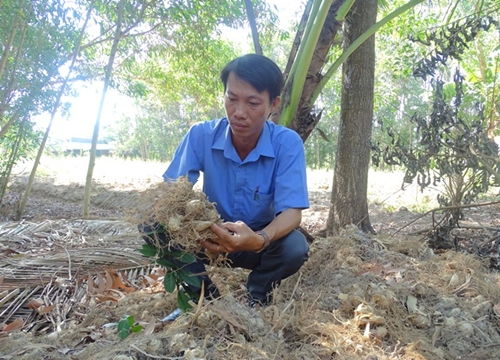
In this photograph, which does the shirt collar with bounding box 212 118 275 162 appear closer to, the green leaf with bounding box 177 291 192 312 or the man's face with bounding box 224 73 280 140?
the man's face with bounding box 224 73 280 140

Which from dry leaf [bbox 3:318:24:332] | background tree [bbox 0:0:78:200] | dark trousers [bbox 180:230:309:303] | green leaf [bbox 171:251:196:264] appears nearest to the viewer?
green leaf [bbox 171:251:196:264]

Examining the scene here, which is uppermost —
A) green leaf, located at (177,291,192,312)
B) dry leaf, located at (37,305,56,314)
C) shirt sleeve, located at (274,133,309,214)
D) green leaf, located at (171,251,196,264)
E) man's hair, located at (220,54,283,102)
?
man's hair, located at (220,54,283,102)

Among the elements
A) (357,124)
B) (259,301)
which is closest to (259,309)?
(259,301)

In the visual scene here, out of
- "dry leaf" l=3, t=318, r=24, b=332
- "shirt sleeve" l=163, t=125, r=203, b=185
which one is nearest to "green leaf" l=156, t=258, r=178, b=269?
"shirt sleeve" l=163, t=125, r=203, b=185

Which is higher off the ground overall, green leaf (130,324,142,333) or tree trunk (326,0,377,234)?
tree trunk (326,0,377,234)

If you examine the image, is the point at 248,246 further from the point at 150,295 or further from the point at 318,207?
the point at 318,207

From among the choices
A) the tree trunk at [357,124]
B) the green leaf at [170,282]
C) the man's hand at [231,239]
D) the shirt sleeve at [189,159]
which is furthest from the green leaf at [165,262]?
the tree trunk at [357,124]

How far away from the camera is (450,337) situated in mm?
1817

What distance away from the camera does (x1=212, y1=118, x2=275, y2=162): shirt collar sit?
212 centimetres

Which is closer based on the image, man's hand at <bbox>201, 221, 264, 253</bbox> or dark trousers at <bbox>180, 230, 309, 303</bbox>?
man's hand at <bbox>201, 221, 264, 253</bbox>

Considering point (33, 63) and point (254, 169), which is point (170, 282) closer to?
point (254, 169)

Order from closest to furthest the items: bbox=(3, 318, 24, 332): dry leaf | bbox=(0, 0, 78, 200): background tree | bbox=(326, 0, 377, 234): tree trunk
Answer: bbox=(3, 318, 24, 332): dry leaf → bbox=(326, 0, 377, 234): tree trunk → bbox=(0, 0, 78, 200): background tree

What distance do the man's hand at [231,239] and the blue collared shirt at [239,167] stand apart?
337 millimetres

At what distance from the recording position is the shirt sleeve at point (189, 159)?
2107 mm
